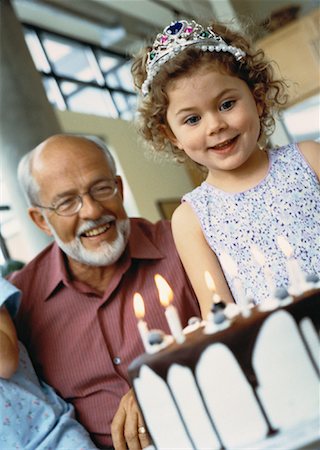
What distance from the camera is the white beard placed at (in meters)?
2.27

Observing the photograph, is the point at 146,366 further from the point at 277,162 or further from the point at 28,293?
the point at 28,293

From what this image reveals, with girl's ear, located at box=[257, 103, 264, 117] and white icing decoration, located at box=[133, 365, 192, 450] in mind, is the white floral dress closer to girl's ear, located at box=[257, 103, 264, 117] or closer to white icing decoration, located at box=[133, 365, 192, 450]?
girl's ear, located at box=[257, 103, 264, 117]

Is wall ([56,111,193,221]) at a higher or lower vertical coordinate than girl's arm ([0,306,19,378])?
higher

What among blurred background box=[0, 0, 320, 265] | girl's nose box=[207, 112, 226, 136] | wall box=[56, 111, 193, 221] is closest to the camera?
girl's nose box=[207, 112, 226, 136]

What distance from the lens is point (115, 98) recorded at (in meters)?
10.7

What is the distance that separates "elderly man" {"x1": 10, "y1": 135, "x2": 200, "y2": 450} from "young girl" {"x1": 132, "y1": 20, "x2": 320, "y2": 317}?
0.43 m

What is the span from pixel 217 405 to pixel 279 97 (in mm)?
1285

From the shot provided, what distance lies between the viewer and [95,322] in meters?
2.22

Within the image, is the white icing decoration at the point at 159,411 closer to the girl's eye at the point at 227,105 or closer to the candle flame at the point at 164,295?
the candle flame at the point at 164,295

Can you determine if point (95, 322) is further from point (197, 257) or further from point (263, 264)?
point (263, 264)

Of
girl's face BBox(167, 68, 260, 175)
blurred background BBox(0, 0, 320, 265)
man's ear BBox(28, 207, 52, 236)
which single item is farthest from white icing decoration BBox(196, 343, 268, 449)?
blurred background BBox(0, 0, 320, 265)

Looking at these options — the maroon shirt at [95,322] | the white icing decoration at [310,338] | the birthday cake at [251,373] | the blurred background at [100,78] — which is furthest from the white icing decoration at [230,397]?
the blurred background at [100,78]

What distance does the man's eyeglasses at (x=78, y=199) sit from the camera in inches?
90.8

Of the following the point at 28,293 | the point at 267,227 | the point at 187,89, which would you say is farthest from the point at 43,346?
the point at 187,89
